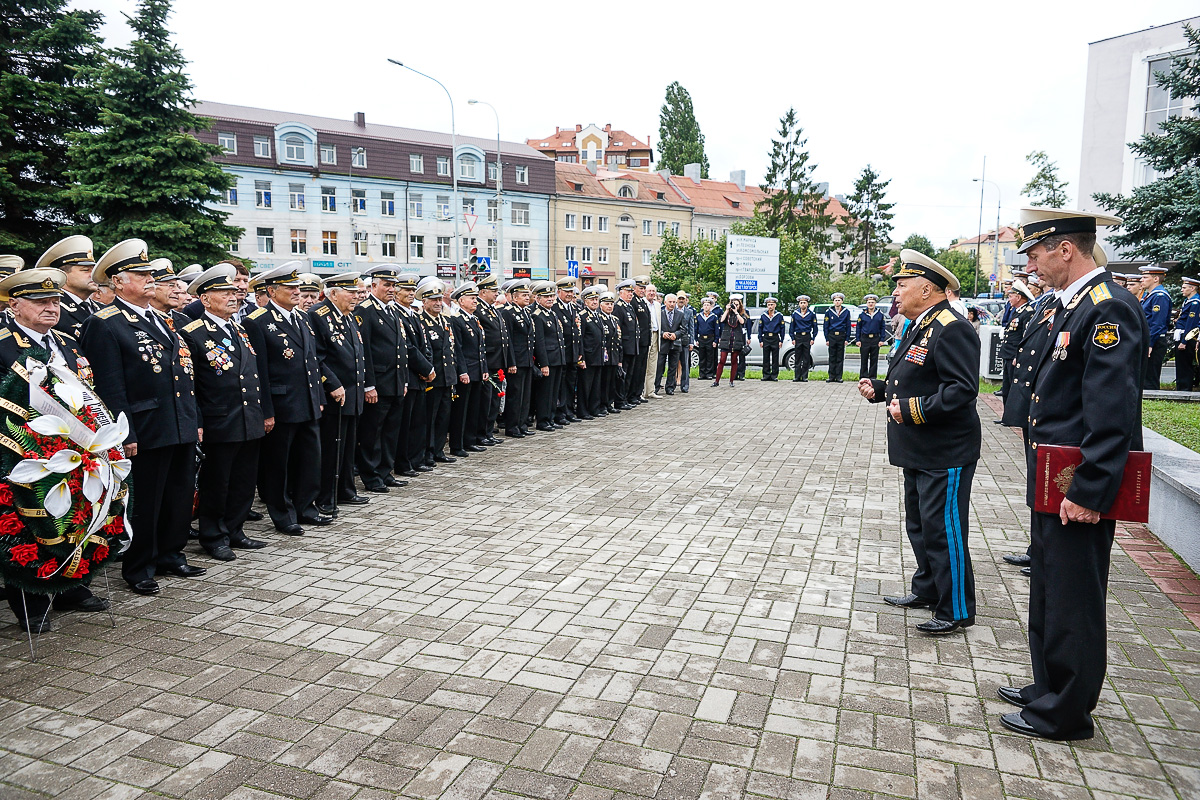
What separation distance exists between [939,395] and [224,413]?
16.2 ft

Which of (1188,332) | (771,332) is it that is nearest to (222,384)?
(1188,332)

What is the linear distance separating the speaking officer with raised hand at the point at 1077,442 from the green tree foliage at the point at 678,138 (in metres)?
74.4

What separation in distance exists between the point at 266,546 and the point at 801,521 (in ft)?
14.6

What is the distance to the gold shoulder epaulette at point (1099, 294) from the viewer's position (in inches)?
127

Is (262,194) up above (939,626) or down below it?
above

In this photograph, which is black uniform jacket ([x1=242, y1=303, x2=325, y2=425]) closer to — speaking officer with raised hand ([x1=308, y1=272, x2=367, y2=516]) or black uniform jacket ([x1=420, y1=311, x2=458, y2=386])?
speaking officer with raised hand ([x1=308, y1=272, x2=367, y2=516])

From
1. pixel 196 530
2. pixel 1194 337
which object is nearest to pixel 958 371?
pixel 196 530

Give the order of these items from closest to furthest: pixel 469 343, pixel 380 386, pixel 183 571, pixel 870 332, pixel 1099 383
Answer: pixel 1099 383
pixel 183 571
pixel 380 386
pixel 469 343
pixel 870 332

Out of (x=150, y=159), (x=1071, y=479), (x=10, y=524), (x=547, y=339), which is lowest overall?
(x=10, y=524)

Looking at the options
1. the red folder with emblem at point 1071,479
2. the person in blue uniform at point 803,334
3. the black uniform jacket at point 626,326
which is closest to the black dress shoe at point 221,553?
the red folder with emblem at point 1071,479

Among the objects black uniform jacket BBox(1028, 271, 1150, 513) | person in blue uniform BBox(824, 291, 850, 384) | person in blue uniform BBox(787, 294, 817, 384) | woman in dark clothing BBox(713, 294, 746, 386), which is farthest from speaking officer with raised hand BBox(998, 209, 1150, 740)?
person in blue uniform BBox(787, 294, 817, 384)

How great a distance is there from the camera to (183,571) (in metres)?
5.48

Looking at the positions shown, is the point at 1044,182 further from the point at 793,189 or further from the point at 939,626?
the point at 939,626

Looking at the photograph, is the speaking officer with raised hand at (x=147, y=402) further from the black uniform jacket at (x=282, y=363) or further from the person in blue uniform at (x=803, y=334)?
the person in blue uniform at (x=803, y=334)
